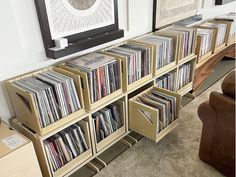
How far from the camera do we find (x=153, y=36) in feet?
7.01

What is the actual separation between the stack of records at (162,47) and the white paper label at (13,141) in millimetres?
1256

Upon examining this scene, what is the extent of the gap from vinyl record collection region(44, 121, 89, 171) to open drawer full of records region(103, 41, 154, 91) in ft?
1.68

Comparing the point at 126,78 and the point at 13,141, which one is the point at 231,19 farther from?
the point at 13,141

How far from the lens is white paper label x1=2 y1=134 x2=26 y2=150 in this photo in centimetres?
118

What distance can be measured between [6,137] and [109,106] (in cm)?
81

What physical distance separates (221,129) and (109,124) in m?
0.82

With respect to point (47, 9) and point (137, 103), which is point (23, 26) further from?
point (137, 103)

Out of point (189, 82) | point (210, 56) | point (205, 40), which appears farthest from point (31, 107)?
point (210, 56)

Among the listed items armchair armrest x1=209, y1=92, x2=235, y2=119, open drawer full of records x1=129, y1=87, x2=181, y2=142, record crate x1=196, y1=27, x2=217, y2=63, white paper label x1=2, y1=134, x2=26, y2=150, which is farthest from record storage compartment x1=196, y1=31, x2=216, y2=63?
white paper label x1=2, y1=134, x2=26, y2=150

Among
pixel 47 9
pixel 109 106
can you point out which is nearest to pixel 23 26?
pixel 47 9

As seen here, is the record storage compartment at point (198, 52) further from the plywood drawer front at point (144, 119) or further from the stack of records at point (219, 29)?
the plywood drawer front at point (144, 119)

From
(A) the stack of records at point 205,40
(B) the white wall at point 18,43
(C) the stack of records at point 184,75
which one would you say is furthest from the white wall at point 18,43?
(A) the stack of records at point 205,40

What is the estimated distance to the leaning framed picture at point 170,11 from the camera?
2232 millimetres

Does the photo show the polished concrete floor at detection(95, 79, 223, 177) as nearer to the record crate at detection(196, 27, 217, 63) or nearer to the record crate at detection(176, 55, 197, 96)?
the record crate at detection(176, 55, 197, 96)
